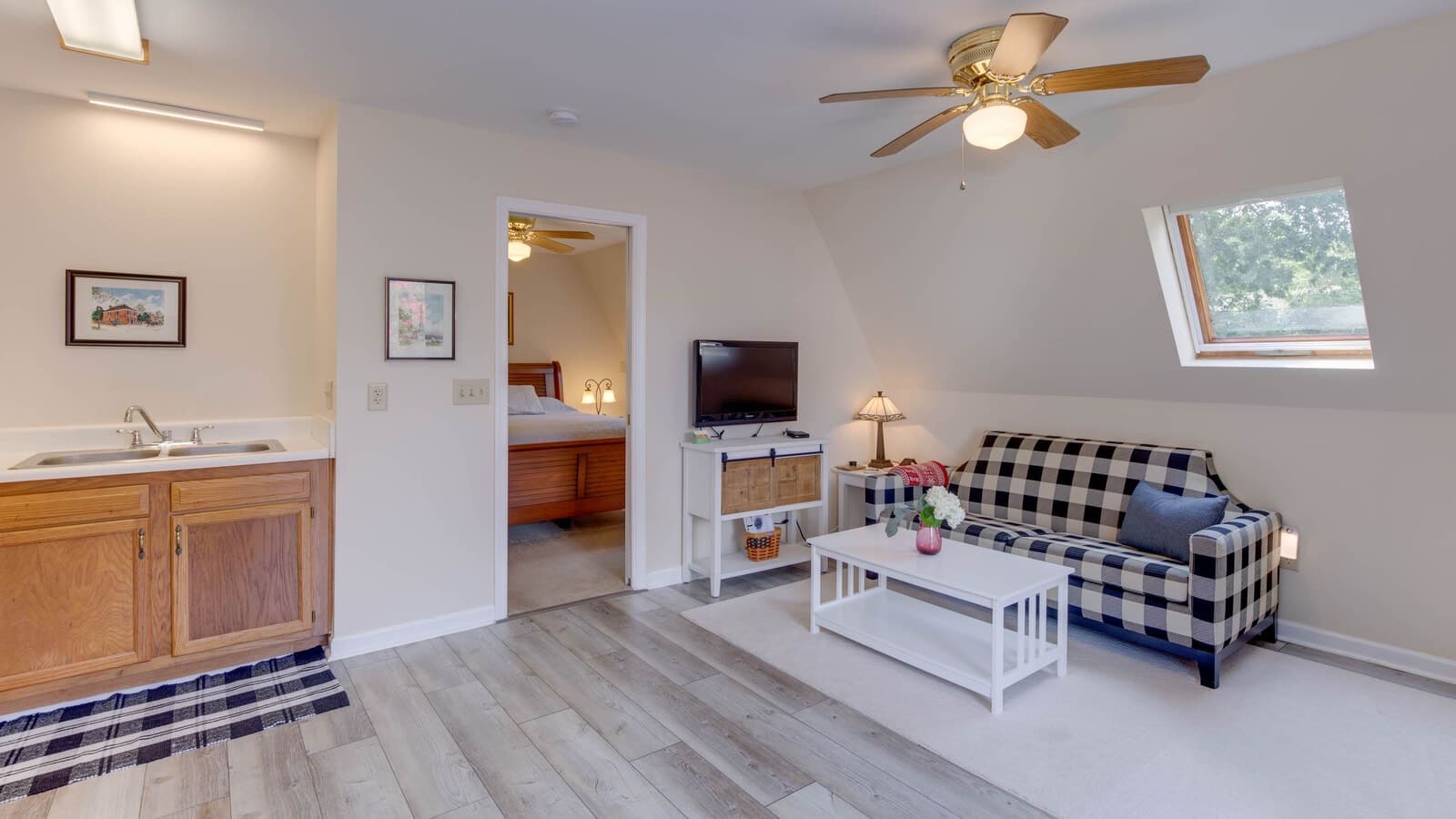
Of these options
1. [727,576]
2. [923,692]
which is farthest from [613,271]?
[923,692]

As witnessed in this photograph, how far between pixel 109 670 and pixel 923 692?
314cm

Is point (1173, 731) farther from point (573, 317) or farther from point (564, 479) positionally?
point (573, 317)

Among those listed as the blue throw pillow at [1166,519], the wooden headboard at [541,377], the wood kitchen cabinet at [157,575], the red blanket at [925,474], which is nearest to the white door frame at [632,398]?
the wood kitchen cabinet at [157,575]

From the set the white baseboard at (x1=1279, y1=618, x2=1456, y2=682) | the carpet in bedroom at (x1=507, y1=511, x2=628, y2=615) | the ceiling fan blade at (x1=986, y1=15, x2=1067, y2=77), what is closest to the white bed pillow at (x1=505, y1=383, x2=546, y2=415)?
the carpet in bedroom at (x1=507, y1=511, x2=628, y2=615)

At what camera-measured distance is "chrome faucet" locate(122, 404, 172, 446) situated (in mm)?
3080

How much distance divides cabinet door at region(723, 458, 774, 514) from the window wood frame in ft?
7.72

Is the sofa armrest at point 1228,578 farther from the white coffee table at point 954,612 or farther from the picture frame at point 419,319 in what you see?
the picture frame at point 419,319

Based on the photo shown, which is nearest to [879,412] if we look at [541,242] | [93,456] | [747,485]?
[747,485]

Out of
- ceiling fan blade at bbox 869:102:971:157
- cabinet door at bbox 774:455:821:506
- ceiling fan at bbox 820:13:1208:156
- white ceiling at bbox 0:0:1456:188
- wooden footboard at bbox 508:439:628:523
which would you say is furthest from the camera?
wooden footboard at bbox 508:439:628:523

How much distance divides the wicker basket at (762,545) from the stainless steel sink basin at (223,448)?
8.15 feet

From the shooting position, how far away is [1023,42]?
1.95m

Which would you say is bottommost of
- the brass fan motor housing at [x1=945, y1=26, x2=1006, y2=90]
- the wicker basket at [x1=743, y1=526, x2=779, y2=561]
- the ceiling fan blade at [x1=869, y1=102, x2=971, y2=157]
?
the wicker basket at [x1=743, y1=526, x2=779, y2=561]

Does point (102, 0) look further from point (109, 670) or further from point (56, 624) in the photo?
point (109, 670)

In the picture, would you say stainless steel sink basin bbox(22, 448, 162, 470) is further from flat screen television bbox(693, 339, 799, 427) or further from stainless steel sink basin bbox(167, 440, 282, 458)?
flat screen television bbox(693, 339, 799, 427)
